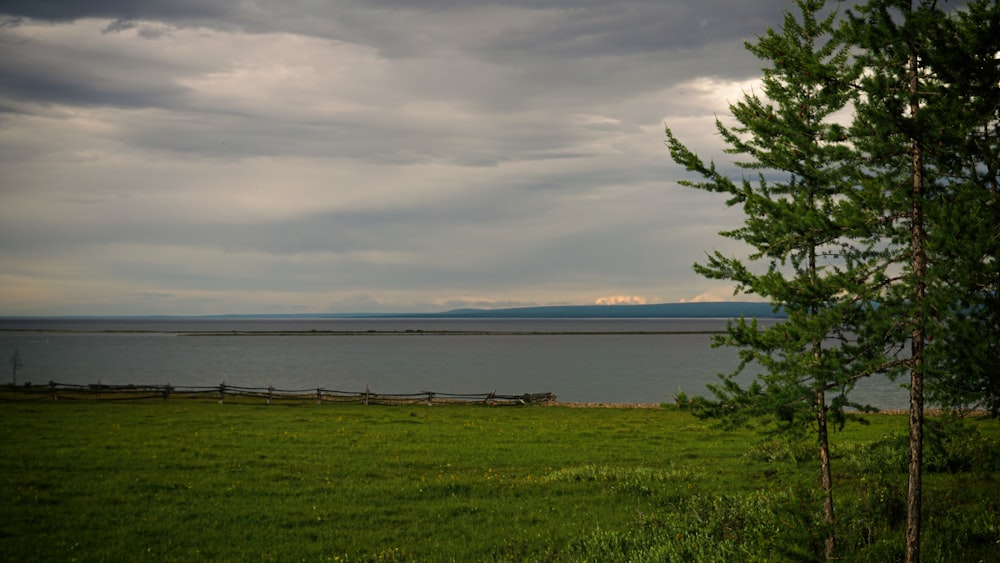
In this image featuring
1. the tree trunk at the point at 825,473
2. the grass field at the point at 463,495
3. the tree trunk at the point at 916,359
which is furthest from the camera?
the grass field at the point at 463,495

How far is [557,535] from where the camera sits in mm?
15156

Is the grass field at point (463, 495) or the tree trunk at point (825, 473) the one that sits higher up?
the tree trunk at point (825, 473)

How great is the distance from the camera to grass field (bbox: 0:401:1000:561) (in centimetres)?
1283

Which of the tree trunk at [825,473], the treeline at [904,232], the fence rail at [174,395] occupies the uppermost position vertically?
the treeline at [904,232]

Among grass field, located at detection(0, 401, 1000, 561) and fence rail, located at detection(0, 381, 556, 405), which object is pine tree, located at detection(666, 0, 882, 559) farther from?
fence rail, located at detection(0, 381, 556, 405)

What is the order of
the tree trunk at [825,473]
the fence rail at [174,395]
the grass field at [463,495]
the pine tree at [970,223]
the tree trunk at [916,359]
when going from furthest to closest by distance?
the fence rail at [174,395]
the grass field at [463,495]
the tree trunk at [825,473]
the tree trunk at [916,359]
the pine tree at [970,223]

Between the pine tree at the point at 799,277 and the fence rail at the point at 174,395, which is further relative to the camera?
the fence rail at the point at 174,395

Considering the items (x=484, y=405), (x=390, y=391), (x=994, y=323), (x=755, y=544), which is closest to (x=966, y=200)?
(x=994, y=323)

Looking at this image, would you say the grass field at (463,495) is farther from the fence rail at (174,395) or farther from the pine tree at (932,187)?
the fence rail at (174,395)

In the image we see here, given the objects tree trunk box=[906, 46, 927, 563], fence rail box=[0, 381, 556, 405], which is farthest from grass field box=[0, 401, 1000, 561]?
fence rail box=[0, 381, 556, 405]

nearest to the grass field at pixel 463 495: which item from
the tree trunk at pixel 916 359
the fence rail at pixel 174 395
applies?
the tree trunk at pixel 916 359

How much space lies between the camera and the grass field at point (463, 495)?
1283 centimetres

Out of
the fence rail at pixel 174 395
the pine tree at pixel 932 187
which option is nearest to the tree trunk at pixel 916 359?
the pine tree at pixel 932 187

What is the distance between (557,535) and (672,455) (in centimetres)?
1319
